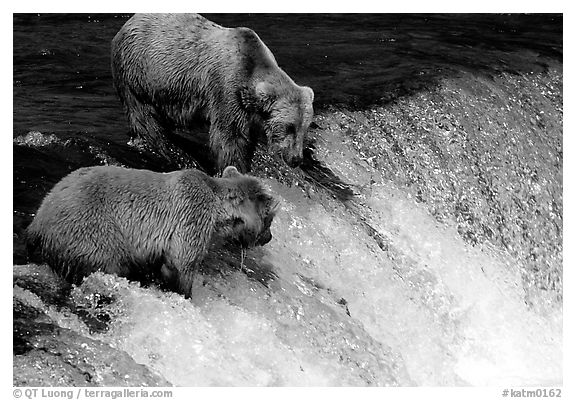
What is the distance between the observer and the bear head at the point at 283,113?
8.31 meters

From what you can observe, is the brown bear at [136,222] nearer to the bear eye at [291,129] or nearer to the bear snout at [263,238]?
the bear snout at [263,238]

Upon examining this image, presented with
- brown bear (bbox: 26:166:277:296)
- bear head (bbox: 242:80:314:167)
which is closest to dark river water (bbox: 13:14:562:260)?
brown bear (bbox: 26:166:277:296)

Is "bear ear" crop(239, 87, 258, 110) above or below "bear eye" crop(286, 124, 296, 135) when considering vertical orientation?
above

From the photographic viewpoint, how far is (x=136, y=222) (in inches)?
Answer: 261

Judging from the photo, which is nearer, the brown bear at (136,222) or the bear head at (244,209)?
the brown bear at (136,222)

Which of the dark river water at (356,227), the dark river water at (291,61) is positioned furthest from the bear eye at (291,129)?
the dark river water at (291,61)

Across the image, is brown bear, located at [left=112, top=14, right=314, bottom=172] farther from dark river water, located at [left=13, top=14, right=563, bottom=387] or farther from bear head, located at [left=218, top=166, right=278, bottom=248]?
bear head, located at [left=218, top=166, right=278, bottom=248]

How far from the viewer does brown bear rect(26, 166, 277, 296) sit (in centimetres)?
643

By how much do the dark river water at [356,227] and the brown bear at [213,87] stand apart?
1.58 feet

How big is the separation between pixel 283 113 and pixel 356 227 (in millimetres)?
1405

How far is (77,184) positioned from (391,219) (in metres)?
3.96

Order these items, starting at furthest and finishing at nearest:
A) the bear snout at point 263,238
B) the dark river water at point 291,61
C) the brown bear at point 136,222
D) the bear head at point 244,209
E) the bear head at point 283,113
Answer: the dark river water at point 291,61, the bear head at point 283,113, the bear snout at point 263,238, the bear head at point 244,209, the brown bear at point 136,222

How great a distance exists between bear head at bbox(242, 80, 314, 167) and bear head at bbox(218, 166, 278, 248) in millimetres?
1318

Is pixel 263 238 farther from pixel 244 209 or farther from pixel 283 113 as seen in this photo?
pixel 283 113
